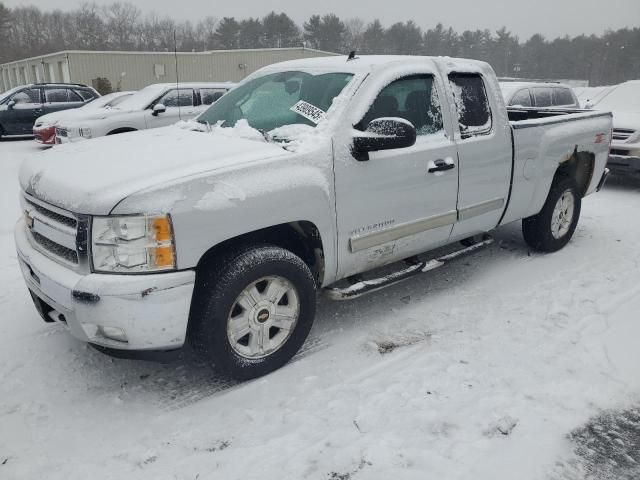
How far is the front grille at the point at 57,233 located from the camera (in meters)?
2.65

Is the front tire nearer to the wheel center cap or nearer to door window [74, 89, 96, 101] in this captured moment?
the wheel center cap

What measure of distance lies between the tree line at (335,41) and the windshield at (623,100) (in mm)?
59704

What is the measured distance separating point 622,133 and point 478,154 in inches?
235

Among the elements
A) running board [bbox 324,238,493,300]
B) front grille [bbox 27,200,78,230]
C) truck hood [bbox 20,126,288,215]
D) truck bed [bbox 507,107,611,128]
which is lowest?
running board [bbox 324,238,493,300]

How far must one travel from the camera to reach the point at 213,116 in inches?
162

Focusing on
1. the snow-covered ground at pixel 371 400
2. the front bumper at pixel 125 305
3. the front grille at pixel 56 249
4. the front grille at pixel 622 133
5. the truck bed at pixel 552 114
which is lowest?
the snow-covered ground at pixel 371 400

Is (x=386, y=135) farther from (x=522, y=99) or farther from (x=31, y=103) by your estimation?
(x=31, y=103)

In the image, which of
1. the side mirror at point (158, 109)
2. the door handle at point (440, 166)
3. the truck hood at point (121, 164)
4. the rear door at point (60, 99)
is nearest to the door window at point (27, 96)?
the rear door at point (60, 99)

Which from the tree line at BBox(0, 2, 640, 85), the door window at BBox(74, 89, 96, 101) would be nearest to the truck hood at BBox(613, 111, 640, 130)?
the door window at BBox(74, 89, 96, 101)

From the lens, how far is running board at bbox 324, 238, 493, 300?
3.51 m

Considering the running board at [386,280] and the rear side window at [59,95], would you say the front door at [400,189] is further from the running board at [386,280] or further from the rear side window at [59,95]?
the rear side window at [59,95]

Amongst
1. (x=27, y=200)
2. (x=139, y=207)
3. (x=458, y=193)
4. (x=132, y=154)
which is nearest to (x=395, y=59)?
(x=458, y=193)

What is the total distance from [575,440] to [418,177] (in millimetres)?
1873

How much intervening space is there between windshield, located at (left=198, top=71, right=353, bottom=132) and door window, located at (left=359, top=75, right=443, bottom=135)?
10.9 inches
